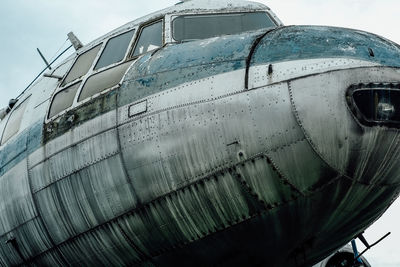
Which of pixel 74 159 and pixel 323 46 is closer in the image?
pixel 323 46

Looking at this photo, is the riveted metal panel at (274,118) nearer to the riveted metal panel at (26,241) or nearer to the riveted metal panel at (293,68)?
the riveted metal panel at (293,68)

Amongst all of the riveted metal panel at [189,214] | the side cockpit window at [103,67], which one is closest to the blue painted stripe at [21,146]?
the side cockpit window at [103,67]

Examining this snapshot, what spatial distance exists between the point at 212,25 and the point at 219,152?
3016mm

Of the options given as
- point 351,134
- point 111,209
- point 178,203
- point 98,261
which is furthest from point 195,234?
point 351,134

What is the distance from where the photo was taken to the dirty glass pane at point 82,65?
9.73 metres

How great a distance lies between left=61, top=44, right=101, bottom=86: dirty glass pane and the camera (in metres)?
9.73

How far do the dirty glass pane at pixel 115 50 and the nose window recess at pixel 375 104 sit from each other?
161 inches

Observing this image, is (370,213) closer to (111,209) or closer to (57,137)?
(111,209)

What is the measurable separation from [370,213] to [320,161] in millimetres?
1343

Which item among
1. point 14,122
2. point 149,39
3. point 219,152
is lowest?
point 219,152

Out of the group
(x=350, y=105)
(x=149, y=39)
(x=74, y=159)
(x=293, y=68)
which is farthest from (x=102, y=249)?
(x=350, y=105)

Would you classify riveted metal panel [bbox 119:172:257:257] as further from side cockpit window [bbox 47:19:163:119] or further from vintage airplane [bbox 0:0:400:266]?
side cockpit window [bbox 47:19:163:119]

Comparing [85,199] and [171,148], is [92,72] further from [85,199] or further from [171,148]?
[171,148]

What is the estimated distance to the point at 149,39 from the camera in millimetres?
9281
